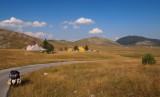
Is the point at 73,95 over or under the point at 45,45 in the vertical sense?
under

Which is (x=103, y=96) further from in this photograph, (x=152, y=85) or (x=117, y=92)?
(x=152, y=85)

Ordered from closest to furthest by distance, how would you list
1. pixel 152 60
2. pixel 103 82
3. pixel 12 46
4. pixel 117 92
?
pixel 117 92
pixel 103 82
pixel 152 60
pixel 12 46

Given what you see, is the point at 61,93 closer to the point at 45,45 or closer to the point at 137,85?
the point at 137,85

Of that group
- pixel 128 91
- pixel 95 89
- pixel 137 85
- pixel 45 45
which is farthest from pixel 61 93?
pixel 45 45

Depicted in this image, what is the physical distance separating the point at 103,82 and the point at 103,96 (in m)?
3.12

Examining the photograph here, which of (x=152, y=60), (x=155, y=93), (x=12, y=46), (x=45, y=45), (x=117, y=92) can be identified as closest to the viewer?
(x=155, y=93)

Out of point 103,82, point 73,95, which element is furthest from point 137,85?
point 73,95

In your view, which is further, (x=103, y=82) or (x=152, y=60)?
(x=152, y=60)

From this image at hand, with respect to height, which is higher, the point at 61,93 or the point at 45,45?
the point at 45,45

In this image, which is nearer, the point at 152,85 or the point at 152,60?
the point at 152,85

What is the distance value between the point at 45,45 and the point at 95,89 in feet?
269

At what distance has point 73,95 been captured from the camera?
959 cm

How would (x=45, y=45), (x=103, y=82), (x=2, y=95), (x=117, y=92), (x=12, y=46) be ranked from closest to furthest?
(x=117, y=92), (x=2, y=95), (x=103, y=82), (x=45, y=45), (x=12, y=46)

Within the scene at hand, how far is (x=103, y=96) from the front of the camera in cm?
885
